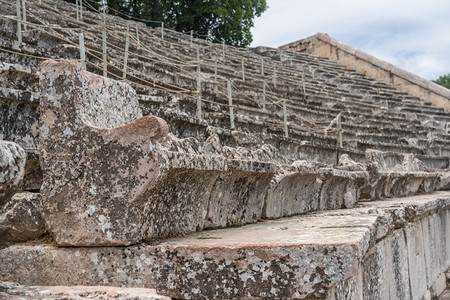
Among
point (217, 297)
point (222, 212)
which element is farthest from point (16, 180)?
point (222, 212)

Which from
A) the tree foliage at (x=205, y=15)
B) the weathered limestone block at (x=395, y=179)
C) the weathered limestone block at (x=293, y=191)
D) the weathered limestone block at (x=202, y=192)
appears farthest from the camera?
the tree foliage at (x=205, y=15)

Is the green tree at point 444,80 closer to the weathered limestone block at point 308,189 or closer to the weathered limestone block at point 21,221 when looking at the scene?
the weathered limestone block at point 308,189

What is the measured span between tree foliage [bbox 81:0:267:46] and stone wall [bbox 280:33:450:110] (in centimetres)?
372

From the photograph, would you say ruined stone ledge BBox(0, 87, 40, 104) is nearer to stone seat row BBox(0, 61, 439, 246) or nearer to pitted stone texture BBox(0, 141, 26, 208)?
stone seat row BBox(0, 61, 439, 246)

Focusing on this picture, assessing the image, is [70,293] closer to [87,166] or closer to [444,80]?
[87,166]

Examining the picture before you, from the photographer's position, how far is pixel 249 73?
1366cm

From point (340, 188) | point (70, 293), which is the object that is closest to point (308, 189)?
point (340, 188)

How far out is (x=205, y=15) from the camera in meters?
25.2

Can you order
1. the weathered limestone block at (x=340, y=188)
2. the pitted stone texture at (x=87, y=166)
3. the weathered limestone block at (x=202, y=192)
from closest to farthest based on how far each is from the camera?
the pitted stone texture at (x=87, y=166)
the weathered limestone block at (x=202, y=192)
the weathered limestone block at (x=340, y=188)

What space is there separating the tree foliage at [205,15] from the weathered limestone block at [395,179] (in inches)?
659

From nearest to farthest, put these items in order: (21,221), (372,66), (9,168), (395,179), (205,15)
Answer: (9,168) → (21,221) → (395,179) → (372,66) → (205,15)

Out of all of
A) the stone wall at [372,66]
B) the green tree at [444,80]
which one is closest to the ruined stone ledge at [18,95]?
the stone wall at [372,66]

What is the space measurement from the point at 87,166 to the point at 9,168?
0.69 meters

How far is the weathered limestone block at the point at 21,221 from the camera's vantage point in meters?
2.24
